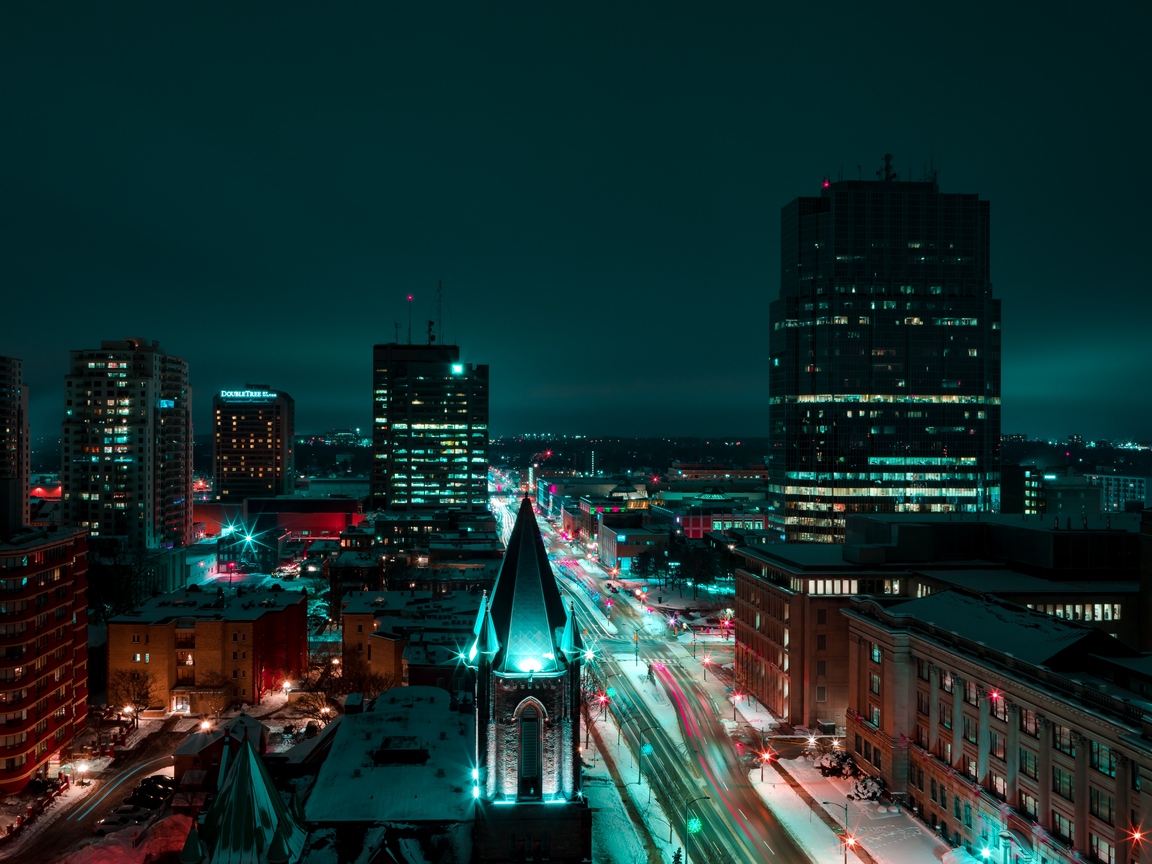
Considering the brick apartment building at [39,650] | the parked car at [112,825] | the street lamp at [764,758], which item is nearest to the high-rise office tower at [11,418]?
the brick apartment building at [39,650]

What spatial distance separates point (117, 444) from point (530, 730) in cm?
16983

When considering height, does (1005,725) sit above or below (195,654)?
above

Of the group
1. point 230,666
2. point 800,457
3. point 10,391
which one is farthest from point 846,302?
point 10,391

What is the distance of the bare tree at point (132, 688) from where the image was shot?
80.1m

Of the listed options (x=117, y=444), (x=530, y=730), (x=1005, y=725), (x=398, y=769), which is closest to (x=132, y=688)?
(x=398, y=769)

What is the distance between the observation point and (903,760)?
61.3m

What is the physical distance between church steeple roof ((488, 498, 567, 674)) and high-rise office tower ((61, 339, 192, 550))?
160771 mm

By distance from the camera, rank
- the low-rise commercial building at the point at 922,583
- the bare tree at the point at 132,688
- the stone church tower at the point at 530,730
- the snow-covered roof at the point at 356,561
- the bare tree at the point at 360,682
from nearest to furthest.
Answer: the stone church tower at the point at 530,730 < the low-rise commercial building at the point at 922,583 < the bare tree at the point at 132,688 < the bare tree at the point at 360,682 < the snow-covered roof at the point at 356,561

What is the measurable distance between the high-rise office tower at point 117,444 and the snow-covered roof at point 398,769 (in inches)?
5709

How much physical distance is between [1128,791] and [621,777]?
35.0 metres

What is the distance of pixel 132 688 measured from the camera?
80688mm

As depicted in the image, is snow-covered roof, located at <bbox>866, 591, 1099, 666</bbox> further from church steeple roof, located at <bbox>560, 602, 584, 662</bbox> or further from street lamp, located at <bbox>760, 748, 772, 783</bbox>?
church steeple roof, located at <bbox>560, 602, 584, 662</bbox>

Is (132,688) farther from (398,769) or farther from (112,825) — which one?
(398,769)

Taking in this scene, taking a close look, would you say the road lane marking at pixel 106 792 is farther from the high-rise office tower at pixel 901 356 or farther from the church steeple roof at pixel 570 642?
the high-rise office tower at pixel 901 356
